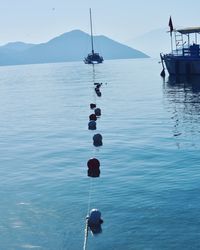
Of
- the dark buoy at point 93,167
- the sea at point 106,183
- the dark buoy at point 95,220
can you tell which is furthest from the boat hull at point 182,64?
the dark buoy at point 95,220

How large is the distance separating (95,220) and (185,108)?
46.1m

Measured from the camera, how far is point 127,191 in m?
29.3

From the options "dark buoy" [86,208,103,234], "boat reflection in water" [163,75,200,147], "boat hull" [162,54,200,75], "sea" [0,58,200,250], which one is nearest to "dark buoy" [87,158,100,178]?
"sea" [0,58,200,250]

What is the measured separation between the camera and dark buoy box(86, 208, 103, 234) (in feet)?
78.4

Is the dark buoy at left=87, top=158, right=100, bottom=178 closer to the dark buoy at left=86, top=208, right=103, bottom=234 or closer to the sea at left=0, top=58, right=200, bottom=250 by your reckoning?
the sea at left=0, top=58, right=200, bottom=250

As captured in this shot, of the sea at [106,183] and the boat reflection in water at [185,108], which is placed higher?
the boat reflection in water at [185,108]

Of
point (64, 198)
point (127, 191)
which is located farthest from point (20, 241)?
point (127, 191)

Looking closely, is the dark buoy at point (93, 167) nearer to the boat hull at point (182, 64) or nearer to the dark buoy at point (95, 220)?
the dark buoy at point (95, 220)

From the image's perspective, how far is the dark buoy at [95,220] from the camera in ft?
78.4

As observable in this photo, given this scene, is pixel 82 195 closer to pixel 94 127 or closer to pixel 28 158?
pixel 28 158

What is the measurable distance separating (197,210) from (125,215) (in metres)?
4.42

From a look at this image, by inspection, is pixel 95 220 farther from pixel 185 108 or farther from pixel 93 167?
pixel 185 108

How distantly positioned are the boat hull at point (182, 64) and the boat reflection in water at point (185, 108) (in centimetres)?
253

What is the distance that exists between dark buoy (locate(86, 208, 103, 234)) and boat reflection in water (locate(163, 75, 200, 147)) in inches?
779
